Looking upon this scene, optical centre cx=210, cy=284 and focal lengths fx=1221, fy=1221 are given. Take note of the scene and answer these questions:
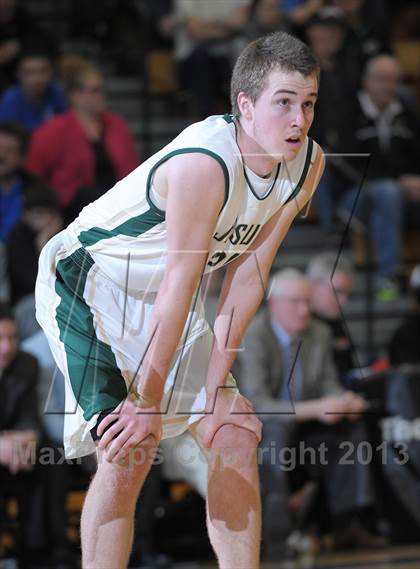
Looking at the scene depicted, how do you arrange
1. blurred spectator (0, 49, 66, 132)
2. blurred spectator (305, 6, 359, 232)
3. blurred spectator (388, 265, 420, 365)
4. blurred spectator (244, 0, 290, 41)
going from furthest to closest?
blurred spectator (244, 0, 290, 41)
blurred spectator (0, 49, 66, 132)
blurred spectator (388, 265, 420, 365)
blurred spectator (305, 6, 359, 232)

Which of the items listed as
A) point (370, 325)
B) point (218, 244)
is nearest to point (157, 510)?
point (370, 325)

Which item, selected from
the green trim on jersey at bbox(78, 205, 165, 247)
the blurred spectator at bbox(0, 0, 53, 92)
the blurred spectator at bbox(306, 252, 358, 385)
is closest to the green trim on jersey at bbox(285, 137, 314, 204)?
the green trim on jersey at bbox(78, 205, 165, 247)

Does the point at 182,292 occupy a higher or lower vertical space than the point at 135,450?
higher

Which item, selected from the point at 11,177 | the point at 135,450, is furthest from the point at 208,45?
the point at 135,450

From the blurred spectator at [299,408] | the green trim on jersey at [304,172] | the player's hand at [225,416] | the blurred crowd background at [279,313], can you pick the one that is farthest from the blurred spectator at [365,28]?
the player's hand at [225,416]

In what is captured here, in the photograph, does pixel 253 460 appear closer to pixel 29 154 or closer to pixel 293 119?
pixel 293 119

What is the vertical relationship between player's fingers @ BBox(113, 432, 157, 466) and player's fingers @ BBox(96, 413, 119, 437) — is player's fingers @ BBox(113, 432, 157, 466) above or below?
below

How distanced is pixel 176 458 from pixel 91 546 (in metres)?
1.88

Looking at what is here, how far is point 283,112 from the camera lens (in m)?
3.25

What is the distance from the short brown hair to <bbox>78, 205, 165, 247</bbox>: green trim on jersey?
412mm

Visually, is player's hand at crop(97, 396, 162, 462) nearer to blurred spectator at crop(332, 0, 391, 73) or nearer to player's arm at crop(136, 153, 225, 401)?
player's arm at crop(136, 153, 225, 401)

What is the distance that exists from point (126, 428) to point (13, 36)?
15.4ft

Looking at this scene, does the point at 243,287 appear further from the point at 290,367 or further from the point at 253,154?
the point at 290,367

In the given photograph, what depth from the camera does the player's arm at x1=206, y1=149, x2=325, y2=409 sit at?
3.46 meters
